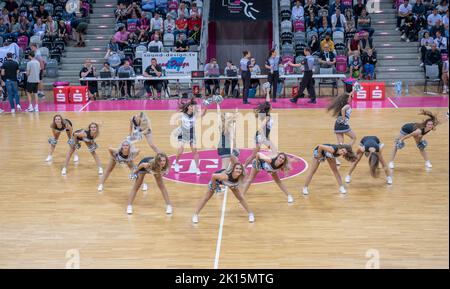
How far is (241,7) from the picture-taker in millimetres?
29422

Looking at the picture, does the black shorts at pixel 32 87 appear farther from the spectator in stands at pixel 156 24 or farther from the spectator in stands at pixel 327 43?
the spectator in stands at pixel 327 43

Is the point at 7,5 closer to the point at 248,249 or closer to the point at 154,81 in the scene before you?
the point at 154,81

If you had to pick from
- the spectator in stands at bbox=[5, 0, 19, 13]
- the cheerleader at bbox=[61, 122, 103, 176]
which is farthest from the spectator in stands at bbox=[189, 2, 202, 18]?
the cheerleader at bbox=[61, 122, 103, 176]

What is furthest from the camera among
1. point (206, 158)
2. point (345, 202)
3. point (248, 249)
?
point (206, 158)

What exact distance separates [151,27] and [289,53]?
5.81m

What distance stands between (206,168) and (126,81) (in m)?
10.8

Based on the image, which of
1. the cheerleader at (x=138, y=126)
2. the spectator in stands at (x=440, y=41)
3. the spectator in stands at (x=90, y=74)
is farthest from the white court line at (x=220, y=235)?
the spectator in stands at (x=440, y=41)

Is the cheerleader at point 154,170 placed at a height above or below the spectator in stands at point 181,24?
below

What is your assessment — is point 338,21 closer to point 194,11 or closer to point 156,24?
point 194,11

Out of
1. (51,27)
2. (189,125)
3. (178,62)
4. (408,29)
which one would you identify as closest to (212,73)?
(178,62)

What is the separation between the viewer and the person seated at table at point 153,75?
83.3ft

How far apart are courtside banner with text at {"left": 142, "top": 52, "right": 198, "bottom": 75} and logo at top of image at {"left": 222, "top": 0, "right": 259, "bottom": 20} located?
3.91 metres

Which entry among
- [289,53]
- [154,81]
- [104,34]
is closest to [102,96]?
[154,81]

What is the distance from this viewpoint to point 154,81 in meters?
26.0
